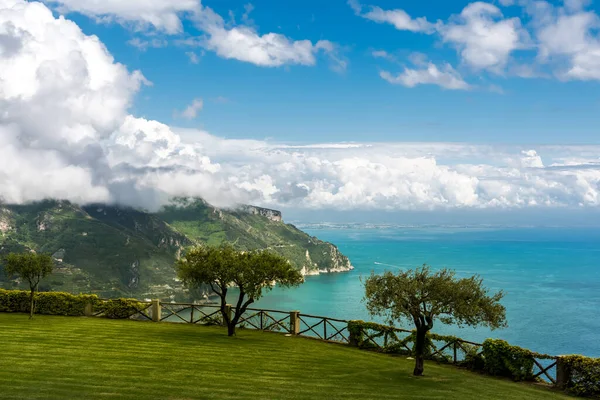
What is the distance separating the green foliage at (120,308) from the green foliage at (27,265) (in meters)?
4.06

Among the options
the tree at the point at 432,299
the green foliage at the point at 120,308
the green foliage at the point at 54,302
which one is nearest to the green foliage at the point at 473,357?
the tree at the point at 432,299

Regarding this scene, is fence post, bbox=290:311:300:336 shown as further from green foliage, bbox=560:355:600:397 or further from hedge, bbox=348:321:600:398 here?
green foliage, bbox=560:355:600:397

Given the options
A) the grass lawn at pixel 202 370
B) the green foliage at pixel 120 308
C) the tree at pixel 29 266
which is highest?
the tree at pixel 29 266

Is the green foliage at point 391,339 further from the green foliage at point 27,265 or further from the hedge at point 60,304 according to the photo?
the green foliage at point 27,265

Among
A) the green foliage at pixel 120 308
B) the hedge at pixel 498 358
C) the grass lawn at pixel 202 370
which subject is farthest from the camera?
the green foliage at pixel 120 308

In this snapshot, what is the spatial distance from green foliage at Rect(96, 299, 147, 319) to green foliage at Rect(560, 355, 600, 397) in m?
23.9

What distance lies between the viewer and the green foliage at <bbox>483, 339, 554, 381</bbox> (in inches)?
845

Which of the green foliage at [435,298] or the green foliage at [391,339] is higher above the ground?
the green foliage at [435,298]

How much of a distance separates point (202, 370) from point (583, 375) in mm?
14980

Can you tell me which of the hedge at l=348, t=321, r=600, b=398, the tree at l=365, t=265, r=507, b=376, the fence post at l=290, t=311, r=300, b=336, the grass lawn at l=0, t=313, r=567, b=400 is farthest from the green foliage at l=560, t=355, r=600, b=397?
the fence post at l=290, t=311, r=300, b=336

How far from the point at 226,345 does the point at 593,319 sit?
109m

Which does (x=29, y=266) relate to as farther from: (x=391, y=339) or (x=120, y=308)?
(x=391, y=339)

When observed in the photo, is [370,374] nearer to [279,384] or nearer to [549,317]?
[279,384]

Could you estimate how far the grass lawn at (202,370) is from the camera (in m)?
15.0
